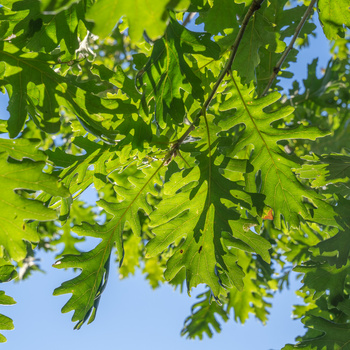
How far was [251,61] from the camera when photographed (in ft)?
6.41

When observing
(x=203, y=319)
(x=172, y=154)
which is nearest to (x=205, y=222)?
(x=172, y=154)

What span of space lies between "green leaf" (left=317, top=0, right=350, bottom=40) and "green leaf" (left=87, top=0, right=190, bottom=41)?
1.12 m

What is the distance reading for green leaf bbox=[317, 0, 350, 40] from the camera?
1.77 metres

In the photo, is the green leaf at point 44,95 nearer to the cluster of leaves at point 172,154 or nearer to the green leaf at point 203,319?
the cluster of leaves at point 172,154

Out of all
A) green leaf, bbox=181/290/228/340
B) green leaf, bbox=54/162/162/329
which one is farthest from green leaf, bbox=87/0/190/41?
green leaf, bbox=181/290/228/340

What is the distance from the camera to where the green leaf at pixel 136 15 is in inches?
35.2

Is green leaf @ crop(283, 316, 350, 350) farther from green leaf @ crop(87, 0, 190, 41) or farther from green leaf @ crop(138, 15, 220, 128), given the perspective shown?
green leaf @ crop(87, 0, 190, 41)

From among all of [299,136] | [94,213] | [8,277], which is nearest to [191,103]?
[299,136]

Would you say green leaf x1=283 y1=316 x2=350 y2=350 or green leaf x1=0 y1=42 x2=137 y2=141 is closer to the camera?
green leaf x1=0 y1=42 x2=137 y2=141

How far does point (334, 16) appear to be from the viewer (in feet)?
5.90

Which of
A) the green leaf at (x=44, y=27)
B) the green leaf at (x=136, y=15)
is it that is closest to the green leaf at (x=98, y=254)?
the green leaf at (x=44, y=27)

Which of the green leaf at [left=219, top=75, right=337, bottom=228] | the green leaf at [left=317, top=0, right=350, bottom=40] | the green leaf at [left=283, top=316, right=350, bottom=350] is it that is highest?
the green leaf at [left=317, top=0, right=350, bottom=40]

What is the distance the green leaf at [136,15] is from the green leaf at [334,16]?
1.12 metres

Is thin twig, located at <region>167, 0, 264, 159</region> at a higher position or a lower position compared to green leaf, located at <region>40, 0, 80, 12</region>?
higher
